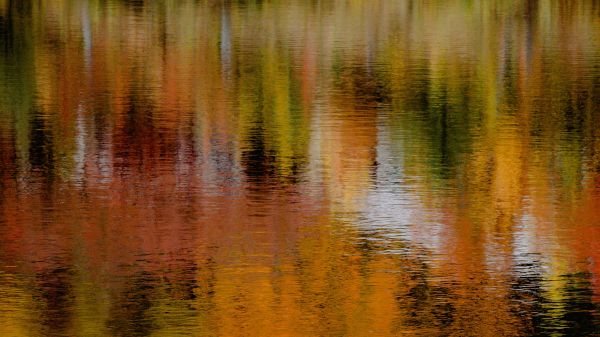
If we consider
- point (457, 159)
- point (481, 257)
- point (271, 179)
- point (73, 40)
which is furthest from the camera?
point (73, 40)

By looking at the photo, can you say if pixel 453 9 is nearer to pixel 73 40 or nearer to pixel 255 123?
pixel 73 40

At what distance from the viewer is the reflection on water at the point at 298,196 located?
27.1ft

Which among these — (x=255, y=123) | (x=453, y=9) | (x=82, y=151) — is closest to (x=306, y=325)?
(x=82, y=151)

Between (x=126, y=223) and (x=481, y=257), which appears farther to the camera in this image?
(x=126, y=223)

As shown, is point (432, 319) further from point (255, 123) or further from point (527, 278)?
point (255, 123)

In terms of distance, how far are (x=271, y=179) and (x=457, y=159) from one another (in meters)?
1.99

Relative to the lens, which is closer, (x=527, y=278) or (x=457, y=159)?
(x=527, y=278)

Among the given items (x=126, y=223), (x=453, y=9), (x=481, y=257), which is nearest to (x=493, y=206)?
(x=481, y=257)

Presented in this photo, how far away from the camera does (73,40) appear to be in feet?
90.5

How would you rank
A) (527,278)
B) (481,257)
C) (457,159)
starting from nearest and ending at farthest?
(527,278)
(481,257)
(457,159)

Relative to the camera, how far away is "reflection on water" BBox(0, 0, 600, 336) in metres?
8.26

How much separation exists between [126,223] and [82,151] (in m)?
3.34

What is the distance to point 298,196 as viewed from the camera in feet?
37.5

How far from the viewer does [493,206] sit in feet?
36.6
